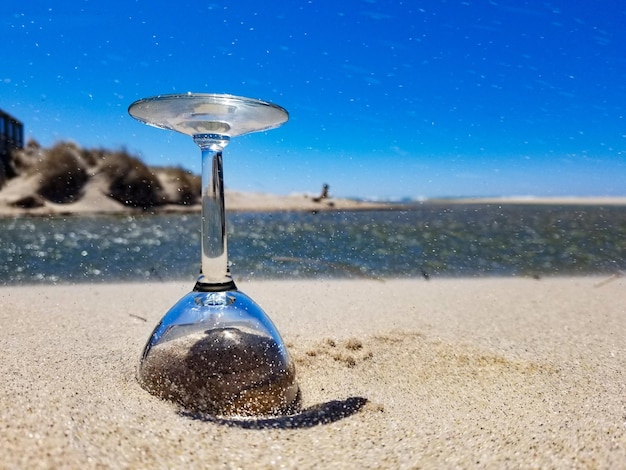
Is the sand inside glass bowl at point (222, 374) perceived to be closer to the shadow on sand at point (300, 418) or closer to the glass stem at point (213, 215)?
the shadow on sand at point (300, 418)

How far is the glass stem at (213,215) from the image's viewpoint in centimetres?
181

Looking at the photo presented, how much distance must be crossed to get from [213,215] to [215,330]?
0.39 m

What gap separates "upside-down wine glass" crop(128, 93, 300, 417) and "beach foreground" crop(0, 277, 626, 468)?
0.35 ft

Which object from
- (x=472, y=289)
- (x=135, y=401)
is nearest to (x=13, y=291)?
(x=135, y=401)

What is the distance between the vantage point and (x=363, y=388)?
213 cm

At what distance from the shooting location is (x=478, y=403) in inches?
77.3

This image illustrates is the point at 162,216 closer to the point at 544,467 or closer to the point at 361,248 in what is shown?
the point at 361,248

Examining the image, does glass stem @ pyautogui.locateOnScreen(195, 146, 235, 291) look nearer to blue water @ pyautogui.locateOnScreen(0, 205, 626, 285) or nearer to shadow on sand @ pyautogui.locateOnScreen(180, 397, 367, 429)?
shadow on sand @ pyautogui.locateOnScreen(180, 397, 367, 429)

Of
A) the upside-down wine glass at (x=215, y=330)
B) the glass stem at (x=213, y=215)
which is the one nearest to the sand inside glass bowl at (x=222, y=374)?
the upside-down wine glass at (x=215, y=330)

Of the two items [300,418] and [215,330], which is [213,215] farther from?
[300,418]

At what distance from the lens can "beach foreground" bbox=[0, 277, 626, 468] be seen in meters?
1.34

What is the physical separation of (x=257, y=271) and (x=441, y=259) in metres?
2.61

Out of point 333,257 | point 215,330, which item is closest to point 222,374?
point 215,330

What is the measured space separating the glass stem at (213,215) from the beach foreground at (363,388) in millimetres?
478
